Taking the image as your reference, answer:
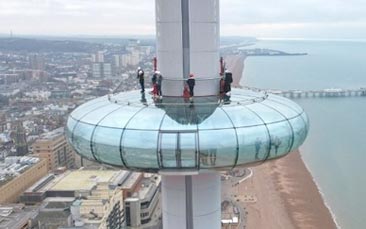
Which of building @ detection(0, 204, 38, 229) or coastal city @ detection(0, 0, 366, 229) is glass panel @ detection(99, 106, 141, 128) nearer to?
coastal city @ detection(0, 0, 366, 229)

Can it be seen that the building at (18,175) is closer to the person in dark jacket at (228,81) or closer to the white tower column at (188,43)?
the white tower column at (188,43)

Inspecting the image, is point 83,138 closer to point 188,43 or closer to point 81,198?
point 188,43

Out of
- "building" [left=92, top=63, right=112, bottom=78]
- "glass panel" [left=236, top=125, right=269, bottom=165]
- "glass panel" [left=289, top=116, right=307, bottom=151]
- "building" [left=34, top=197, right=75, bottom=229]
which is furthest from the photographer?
"building" [left=92, top=63, right=112, bottom=78]

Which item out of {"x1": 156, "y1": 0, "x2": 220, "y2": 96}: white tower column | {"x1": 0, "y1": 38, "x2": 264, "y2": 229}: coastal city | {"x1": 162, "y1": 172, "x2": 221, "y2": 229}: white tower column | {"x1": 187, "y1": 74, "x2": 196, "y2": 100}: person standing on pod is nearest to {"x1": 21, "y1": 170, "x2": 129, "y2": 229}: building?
{"x1": 0, "y1": 38, "x2": 264, "y2": 229}: coastal city

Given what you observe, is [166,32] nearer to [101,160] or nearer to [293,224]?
[101,160]

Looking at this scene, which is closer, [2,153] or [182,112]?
[182,112]

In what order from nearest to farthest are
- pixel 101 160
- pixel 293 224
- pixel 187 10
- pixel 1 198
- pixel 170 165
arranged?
pixel 170 165 < pixel 101 160 < pixel 187 10 < pixel 293 224 < pixel 1 198

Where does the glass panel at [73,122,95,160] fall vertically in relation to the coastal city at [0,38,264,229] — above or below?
above

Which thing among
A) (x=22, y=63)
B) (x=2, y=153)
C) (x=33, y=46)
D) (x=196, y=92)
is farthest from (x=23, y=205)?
(x=33, y=46)
